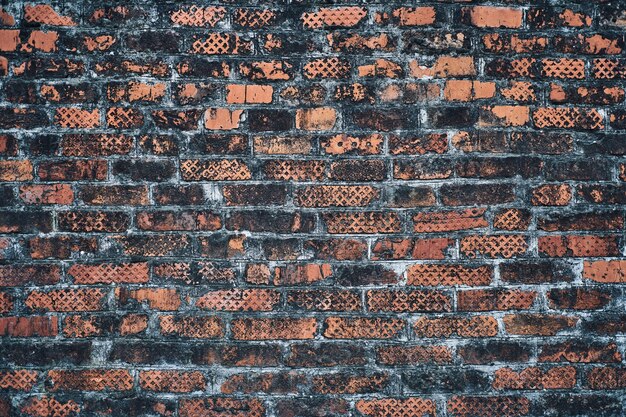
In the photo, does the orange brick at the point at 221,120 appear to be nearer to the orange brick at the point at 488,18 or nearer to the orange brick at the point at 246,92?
the orange brick at the point at 246,92

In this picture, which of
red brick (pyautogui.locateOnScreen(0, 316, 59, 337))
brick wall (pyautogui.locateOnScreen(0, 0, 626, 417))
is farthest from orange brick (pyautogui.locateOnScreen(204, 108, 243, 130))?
red brick (pyautogui.locateOnScreen(0, 316, 59, 337))

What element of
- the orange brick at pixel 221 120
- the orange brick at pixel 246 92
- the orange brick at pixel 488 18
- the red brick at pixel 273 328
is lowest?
the red brick at pixel 273 328

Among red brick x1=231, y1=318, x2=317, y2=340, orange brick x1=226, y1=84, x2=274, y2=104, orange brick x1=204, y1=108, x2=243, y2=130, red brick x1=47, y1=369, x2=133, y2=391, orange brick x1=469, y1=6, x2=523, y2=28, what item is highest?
orange brick x1=469, y1=6, x2=523, y2=28

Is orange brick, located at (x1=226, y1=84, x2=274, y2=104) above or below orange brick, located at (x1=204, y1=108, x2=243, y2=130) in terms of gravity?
above

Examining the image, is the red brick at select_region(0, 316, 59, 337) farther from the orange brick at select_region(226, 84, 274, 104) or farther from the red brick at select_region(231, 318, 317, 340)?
the orange brick at select_region(226, 84, 274, 104)

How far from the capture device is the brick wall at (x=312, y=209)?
201 cm

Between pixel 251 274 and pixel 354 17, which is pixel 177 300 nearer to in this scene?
pixel 251 274

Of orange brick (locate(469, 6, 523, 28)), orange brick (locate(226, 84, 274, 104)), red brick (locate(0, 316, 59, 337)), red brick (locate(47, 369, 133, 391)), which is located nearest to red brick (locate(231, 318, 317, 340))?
red brick (locate(47, 369, 133, 391))

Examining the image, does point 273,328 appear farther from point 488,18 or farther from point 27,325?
point 488,18

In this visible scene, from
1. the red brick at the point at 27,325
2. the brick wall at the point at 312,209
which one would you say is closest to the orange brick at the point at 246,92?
the brick wall at the point at 312,209

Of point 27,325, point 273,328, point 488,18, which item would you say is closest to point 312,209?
point 273,328

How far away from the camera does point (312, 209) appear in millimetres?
2025

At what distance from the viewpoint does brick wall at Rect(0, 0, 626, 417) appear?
201 cm

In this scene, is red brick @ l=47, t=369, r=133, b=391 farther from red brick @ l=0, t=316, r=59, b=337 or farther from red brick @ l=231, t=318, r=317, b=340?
red brick @ l=231, t=318, r=317, b=340
